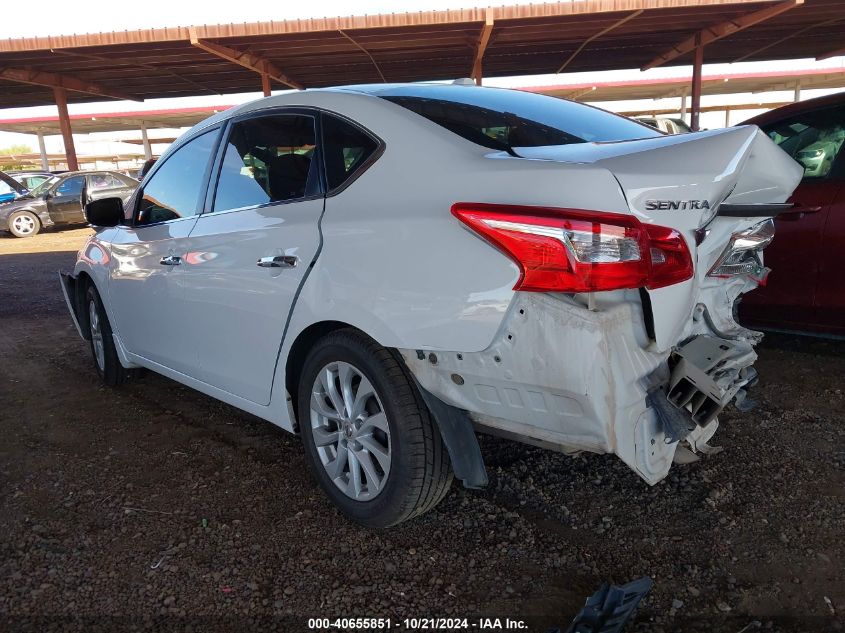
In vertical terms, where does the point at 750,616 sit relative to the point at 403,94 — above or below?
below

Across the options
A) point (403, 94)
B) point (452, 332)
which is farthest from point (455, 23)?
point (452, 332)

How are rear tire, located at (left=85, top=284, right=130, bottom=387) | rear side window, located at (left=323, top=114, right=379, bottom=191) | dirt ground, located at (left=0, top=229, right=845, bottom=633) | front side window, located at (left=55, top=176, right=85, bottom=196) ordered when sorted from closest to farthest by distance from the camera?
dirt ground, located at (left=0, top=229, right=845, bottom=633), rear side window, located at (left=323, top=114, right=379, bottom=191), rear tire, located at (left=85, top=284, right=130, bottom=387), front side window, located at (left=55, top=176, right=85, bottom=196)

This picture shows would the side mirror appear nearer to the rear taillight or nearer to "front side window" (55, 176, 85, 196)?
the rear taillight

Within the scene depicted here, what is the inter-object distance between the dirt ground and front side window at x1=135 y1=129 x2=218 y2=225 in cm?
122

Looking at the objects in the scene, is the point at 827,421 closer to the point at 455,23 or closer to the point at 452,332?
the point at 452,332

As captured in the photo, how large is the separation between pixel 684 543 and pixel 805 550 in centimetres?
41

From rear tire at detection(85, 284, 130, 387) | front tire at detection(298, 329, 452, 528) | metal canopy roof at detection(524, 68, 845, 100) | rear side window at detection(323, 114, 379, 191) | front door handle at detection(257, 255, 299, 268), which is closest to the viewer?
front tire at detection(298, 329, 452, 528)

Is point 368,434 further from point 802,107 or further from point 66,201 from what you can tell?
point 66,201

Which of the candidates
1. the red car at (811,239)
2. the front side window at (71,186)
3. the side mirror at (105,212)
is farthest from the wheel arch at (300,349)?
the front side window at (71,186)

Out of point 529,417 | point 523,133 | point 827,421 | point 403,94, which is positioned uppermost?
point 403,94

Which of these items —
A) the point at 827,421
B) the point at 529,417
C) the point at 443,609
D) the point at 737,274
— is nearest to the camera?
the point at 529,417

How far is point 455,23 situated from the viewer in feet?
42.2

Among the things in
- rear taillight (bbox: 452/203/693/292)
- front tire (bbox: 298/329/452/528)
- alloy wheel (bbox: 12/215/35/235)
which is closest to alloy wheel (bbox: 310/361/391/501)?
front tire (bbox: 298/329/452/528)

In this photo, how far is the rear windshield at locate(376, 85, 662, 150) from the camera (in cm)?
223
